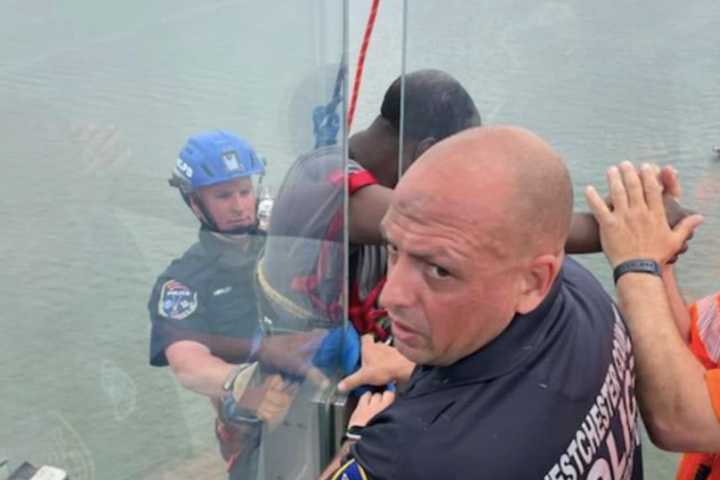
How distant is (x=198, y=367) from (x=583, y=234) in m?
0.60

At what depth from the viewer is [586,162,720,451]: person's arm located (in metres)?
1.03

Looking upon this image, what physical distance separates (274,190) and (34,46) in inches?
19.1

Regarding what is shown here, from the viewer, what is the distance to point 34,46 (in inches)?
27.8

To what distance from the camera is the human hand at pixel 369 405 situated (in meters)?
1.16

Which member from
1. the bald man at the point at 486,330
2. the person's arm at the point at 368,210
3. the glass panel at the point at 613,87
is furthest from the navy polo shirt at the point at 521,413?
the glass panel at the point at 613,87

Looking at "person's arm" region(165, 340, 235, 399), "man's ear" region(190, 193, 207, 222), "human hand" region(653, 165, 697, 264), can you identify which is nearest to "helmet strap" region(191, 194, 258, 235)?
"man's ear" region(190, 193, 207, 222)

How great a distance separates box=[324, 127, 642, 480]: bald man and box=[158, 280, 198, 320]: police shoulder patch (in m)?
0.27

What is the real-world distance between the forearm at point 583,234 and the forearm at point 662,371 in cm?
12

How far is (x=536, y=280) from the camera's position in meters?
0.86

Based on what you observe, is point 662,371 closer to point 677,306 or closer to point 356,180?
point 677,306

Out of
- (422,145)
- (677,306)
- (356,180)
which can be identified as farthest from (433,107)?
(677,306)

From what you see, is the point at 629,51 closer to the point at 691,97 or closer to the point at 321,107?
the point at 691,97

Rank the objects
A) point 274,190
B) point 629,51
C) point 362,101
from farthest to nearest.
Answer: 1. point 629,51
2. point 362,101
3. point 274,190

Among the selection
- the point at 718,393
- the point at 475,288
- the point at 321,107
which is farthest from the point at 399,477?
the point at 321,107
